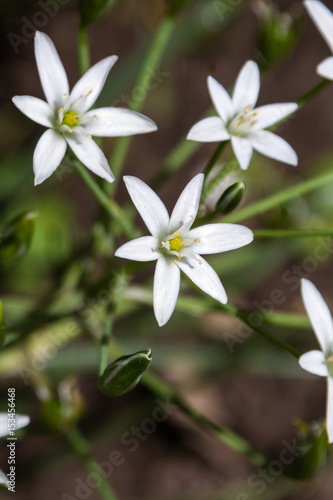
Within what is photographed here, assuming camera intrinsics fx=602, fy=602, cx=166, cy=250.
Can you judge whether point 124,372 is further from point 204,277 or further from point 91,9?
point 91,9

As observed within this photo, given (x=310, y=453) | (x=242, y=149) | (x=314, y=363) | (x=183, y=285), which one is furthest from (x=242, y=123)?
(x=310, y=453)

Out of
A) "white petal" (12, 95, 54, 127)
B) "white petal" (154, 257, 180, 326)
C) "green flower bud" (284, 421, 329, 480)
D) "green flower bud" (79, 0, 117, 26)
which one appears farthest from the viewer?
"green flower bud" (79, 0, 117, 26)

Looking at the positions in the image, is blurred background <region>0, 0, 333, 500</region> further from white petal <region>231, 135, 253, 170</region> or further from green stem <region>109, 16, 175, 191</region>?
white petal <region>231, 135, 253, 170</region>

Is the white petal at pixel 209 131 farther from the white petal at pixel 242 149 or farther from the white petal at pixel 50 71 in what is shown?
the white petal at pixel 50 71

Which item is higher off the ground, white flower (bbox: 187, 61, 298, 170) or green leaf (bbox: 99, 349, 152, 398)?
white flower (bbox: 187, 61, 298, 170)

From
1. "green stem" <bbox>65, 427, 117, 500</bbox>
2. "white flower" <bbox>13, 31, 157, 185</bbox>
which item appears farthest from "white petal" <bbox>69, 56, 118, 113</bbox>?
"green stem" <bbox>65, 427, 117, 500</bbox>

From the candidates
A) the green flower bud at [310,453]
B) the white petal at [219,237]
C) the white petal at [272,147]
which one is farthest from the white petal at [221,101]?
the green flower bud at [310,453]
